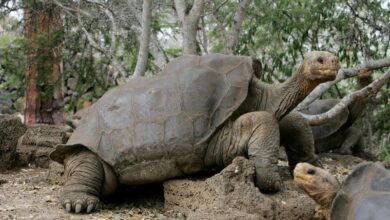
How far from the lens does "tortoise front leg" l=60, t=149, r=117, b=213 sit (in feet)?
13.3

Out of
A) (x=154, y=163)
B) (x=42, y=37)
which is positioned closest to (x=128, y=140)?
(x=154, y=163)

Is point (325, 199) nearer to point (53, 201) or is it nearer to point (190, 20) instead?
point (53, 201)

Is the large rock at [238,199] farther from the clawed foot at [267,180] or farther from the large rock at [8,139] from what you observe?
the large rock at [8,139]

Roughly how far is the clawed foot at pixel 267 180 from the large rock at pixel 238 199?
53 mm

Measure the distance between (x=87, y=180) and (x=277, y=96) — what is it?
1536mm

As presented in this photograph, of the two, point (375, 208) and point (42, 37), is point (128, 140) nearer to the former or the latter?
point (375, 208)

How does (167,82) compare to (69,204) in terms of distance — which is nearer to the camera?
(69,204)

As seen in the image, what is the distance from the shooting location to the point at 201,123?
13.5 ft

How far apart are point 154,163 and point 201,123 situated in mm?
453

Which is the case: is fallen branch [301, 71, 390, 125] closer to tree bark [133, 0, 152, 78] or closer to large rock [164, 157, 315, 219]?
large rock [164, 157, 315, 219]

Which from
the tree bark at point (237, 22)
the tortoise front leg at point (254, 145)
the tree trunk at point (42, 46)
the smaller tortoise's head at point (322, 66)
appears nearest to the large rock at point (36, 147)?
the tree trunk at point (42, 46)

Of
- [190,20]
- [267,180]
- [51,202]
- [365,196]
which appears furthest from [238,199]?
[190,20]

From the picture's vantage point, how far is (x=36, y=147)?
242 inches

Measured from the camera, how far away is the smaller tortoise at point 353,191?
2996mm
